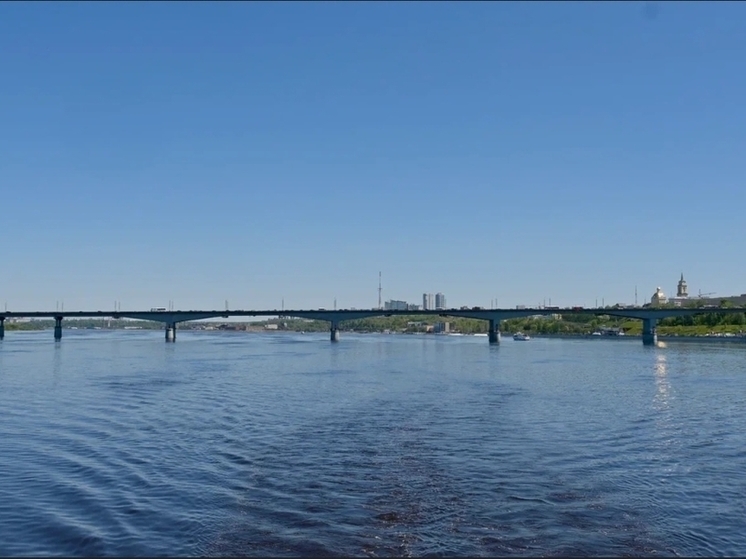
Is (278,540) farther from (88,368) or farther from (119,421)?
(88,368)

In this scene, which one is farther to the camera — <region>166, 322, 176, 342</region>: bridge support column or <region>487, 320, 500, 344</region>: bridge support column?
<region>166, 322, 176, 342</region>: bridge support column

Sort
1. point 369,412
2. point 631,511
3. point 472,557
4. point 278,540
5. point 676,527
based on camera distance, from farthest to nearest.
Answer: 1. point 369,412
2. point 631,511
3. point 676,527
4. point 278,540
5. point 472,557

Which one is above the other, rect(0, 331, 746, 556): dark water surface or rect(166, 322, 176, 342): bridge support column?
rect(166, 322, 176, 342): bridge support column

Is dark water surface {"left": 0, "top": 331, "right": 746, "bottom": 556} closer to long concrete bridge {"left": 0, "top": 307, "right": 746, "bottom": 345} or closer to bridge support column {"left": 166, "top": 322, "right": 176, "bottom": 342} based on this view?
long concrete bridge {"left": 0, "top": 307, "right": 746, "bottom": 345}

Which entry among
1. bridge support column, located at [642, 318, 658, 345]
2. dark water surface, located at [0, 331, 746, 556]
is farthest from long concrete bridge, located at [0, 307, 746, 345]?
dark water surface, located at [0, 331, 746, 556]

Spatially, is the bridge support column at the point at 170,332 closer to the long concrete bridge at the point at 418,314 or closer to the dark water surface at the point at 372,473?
the long concrete bridge at the point at 418,314

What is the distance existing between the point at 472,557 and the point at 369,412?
21.8m

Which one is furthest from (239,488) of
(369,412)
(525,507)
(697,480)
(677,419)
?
(677,419)

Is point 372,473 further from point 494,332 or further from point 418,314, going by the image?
point 494,332

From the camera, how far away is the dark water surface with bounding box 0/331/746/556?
51.5ft

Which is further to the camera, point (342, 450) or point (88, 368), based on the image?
point (88, 368)

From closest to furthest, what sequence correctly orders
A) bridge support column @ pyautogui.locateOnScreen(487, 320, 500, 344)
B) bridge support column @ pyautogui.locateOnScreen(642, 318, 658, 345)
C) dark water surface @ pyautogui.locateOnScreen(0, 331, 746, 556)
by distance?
dark water surface @ pyautogui.locateOnScreen(0, 331, 746, 556)
bridge support column @ pyautogui.locateOnScreen(642, 318, 658, 345)
bridge support column @ pyautogui.locateOnScreen(487, 320, 500, 344)

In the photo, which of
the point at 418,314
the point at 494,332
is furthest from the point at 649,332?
the point at 418,314

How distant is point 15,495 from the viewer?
1945cm
